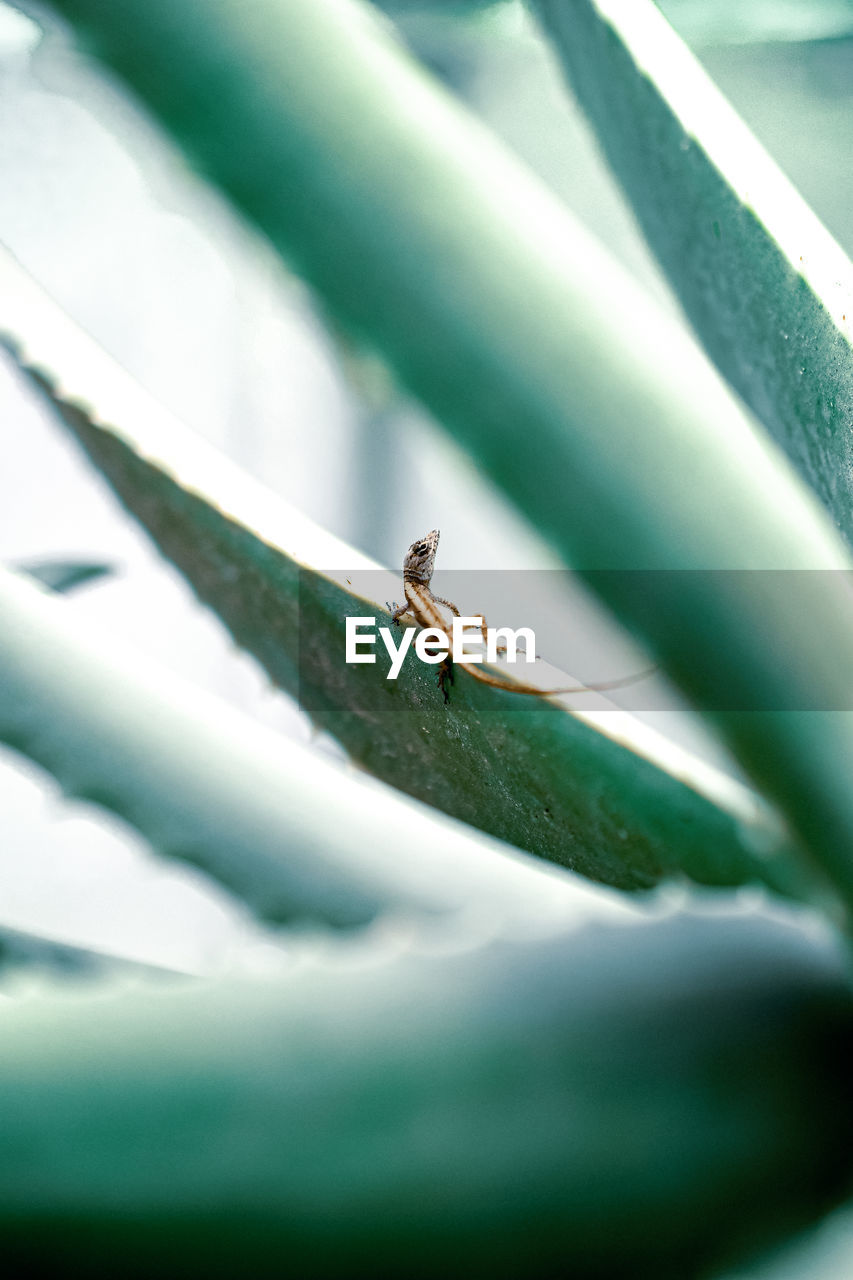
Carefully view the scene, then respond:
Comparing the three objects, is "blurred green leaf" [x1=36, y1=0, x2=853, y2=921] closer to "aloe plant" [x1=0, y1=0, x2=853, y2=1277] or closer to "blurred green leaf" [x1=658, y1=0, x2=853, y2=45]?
"aloe plant" [x1=0, y1=0, x2=853, y2=1277]

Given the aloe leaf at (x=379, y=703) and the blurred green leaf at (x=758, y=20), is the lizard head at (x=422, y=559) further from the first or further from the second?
the blurred green leaf at (x=758, y=20)

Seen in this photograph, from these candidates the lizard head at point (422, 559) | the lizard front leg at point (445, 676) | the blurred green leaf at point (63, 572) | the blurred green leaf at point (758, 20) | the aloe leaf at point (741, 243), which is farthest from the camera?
the blurred green leaf at point (758, 20)

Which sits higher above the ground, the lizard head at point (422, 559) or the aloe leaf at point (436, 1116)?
the lizard head at point (422, 559)

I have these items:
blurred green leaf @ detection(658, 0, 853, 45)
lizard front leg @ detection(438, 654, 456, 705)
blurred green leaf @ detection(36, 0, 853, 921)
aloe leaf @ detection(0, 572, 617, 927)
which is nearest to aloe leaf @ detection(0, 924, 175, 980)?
aloe leaf @ detection(0, 572, 617, 927)

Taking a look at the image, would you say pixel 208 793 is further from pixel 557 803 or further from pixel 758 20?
pixel 758 20

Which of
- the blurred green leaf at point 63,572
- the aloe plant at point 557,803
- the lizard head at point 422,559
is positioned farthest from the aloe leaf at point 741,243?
the lizard head at point 422,559

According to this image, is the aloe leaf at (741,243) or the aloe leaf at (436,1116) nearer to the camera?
the aloe leaf at (436,1116)
